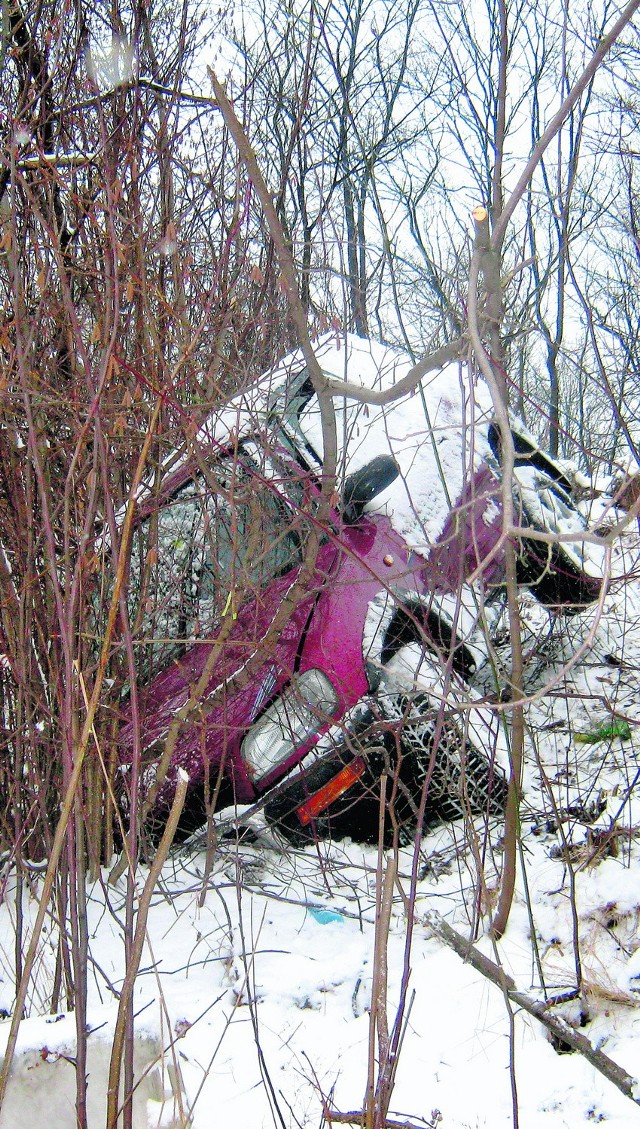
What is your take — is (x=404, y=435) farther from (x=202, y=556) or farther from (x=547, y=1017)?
(x=547, y=1017)

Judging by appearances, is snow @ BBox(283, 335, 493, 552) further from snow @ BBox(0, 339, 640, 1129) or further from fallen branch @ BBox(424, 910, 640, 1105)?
fallen branch @ BBox(424, 910, 640, 1105)

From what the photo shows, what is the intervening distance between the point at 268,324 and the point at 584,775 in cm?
327

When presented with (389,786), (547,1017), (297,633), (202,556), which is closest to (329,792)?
(389,786)

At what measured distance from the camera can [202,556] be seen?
3787mm

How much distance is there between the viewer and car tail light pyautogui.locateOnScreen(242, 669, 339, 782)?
378 cm

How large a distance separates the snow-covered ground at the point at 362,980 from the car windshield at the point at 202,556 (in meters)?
0.95

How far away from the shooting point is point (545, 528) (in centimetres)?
451

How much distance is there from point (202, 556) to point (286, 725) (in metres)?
0.84

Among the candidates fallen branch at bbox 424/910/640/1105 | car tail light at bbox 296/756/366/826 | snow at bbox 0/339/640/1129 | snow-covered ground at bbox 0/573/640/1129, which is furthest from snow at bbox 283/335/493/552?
fallen branch at bbox 424/910/640/1105

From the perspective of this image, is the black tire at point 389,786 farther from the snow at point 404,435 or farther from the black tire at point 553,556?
the black tire at point 553,556

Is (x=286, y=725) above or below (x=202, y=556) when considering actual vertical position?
below

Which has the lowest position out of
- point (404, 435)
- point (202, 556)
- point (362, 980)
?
point (362, 980)

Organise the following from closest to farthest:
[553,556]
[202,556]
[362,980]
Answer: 1. [362,980]
2. [202,556]
3. [553,556]

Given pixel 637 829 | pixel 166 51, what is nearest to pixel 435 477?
pixel 637 829
